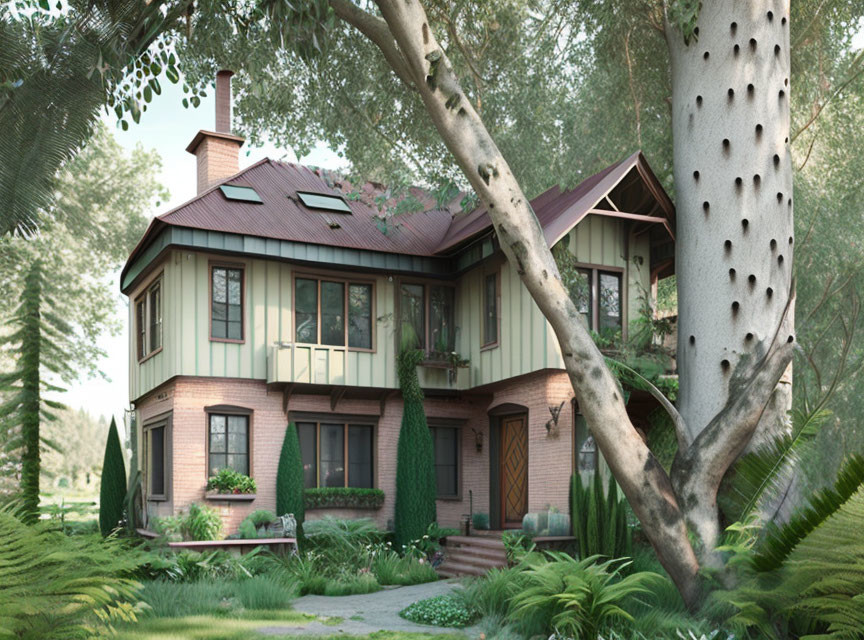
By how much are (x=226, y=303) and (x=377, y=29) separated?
9222 millimetres

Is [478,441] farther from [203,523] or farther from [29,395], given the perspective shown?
[29,395]

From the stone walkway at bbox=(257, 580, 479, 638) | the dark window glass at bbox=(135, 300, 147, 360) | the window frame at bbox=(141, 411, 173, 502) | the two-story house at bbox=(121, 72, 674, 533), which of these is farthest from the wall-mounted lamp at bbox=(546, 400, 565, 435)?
the dark window glass at bbox=(135, 300, 147, 360)

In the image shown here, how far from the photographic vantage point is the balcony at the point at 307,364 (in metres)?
17.9

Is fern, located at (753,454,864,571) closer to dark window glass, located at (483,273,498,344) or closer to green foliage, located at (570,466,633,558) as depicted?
green foliage, located at (570,466,633,558)

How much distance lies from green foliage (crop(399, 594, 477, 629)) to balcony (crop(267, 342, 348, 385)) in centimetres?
672

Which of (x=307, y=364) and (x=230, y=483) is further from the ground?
(x=307, y=364)

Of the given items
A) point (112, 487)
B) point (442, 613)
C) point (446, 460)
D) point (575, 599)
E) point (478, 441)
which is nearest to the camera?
point (575, 599)

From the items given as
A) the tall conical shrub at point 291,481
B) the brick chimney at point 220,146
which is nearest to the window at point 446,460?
the tall conical shrub at point 291,481

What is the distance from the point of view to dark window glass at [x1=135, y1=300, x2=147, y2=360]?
20.6 m

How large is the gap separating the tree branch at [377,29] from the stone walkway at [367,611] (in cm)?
618

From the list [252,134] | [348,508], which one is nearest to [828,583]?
[348,508]

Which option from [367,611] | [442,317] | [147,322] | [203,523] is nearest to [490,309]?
[442,317]

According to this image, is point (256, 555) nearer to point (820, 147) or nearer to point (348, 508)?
point (348, 508)

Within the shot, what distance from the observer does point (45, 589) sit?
6695mm
